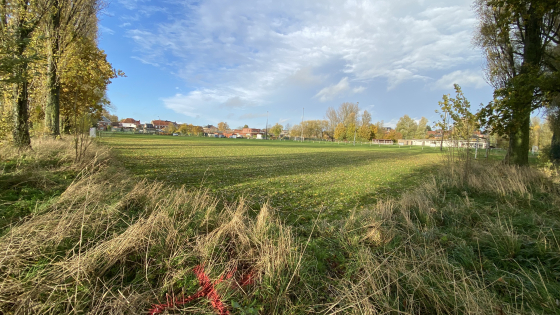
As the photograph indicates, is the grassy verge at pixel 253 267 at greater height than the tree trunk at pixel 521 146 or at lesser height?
lesser

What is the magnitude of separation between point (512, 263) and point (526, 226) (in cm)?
200

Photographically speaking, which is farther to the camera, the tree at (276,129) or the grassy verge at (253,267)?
the tree at (276,129)

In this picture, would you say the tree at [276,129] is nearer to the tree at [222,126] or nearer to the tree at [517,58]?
the tree at [222,126]

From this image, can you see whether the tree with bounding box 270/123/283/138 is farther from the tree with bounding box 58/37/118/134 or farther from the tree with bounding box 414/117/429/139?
the tree with bounding box 58/37/118/134

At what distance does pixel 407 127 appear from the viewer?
94.2 m

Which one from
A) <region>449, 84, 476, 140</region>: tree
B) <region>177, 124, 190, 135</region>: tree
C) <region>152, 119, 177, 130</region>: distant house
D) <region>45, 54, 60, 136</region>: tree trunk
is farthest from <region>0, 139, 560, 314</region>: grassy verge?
<region>152, 119, 177, 130</region>: distant house

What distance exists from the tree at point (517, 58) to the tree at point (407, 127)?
85753 millimetres

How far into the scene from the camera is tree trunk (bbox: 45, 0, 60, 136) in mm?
11275

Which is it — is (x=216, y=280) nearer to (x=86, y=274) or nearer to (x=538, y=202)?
(x=86, y=274)

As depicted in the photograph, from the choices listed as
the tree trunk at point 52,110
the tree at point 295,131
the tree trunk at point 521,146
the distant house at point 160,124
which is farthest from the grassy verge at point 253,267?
the distant house at point 160,124

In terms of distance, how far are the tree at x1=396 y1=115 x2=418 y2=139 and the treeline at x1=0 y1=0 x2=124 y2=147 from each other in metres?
101

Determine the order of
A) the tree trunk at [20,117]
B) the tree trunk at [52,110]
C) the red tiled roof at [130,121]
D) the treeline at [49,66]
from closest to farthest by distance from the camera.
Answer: the treeline at [49,66]
the tree trunk at [20,117]
the tree trunk at [52,110]
the red tiled roof at [130,121]

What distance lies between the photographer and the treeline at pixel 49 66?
7828mm

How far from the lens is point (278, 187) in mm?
9266
